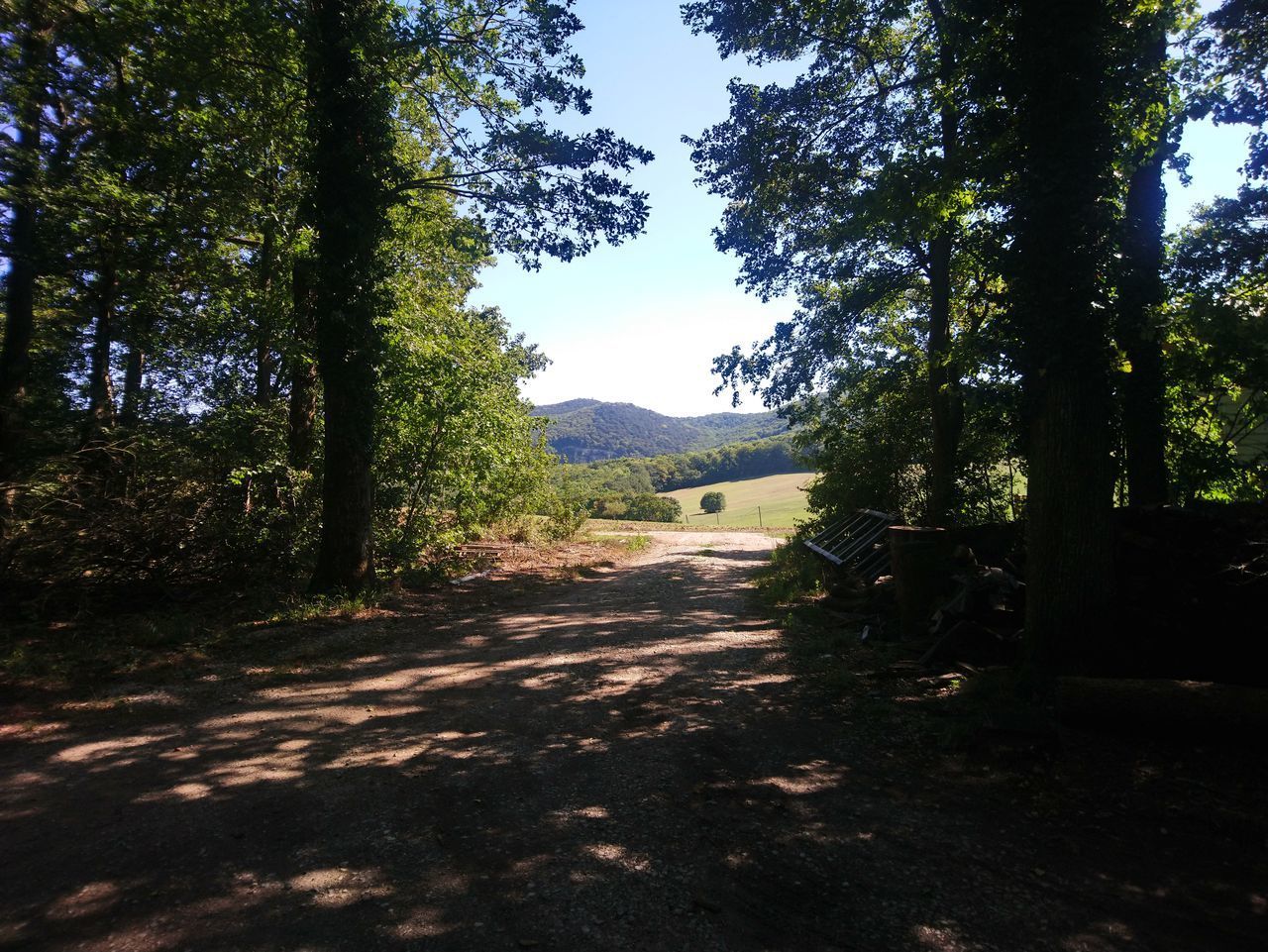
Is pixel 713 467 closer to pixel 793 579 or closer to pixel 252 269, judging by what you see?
pixel 793 579

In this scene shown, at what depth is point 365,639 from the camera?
8.16 meters

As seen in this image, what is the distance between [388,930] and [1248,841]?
4538 mm

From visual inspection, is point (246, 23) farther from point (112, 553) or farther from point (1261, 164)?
point (1261, 164)

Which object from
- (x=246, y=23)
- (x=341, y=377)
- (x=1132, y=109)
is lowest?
(x=341, y=377)

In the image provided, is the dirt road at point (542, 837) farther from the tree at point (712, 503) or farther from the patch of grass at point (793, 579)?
the tree at point (712, 503)

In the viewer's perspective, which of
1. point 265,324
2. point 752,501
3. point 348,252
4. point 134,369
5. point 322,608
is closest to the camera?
point 322,608

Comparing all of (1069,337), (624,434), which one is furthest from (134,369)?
(624,434)

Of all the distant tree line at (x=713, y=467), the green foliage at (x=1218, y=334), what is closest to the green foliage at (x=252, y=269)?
the green foliage at (x=1218, y=334)

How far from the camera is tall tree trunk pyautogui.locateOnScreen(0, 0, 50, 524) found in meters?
9.42

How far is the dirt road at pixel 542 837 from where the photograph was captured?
275 centimetres

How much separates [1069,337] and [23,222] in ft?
48.1

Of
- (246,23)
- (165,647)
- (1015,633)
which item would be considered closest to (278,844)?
Result: (165,647)

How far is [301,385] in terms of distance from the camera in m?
11.7

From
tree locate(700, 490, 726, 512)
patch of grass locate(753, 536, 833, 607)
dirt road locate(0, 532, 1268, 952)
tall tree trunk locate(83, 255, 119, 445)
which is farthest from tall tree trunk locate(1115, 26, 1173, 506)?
tree locate(700, 490, 726, 512)
